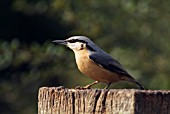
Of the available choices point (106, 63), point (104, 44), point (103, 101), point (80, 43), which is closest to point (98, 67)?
point (106, 63)

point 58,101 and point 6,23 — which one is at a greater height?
point 6,23

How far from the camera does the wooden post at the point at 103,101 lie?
2.78 metres

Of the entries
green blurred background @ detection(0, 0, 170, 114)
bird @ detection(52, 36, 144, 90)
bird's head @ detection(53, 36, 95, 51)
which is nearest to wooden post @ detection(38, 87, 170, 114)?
bird @ detection(52, 36, 144, 90)

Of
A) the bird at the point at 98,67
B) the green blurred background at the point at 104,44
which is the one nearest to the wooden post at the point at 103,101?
the bird at the point at 98,67

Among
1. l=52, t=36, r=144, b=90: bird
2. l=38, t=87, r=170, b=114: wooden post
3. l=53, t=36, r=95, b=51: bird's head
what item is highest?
l=53, t=36, r=95, b=51: bird's head

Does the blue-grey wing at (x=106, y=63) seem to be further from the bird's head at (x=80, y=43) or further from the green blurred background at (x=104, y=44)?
the green blurred background at (x=104, y=44)

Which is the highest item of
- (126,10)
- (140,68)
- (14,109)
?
(126,10)

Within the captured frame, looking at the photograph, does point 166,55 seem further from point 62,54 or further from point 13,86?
point 13,86

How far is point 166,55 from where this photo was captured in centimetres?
930

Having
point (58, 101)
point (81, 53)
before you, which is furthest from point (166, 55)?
point (58, 101)

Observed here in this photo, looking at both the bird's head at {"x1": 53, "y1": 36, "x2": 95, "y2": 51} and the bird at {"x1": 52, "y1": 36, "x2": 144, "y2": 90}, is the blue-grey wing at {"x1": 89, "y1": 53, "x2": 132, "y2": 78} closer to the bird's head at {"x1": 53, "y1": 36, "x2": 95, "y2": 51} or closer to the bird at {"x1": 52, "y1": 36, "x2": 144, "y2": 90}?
the bird at {"x1": 52, "y1": 36, "x2": 144, "y2": 90}

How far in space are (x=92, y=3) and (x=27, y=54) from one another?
1.24 m

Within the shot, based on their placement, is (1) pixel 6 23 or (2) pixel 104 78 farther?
(1) pixel 6 23

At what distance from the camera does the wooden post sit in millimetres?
2775
